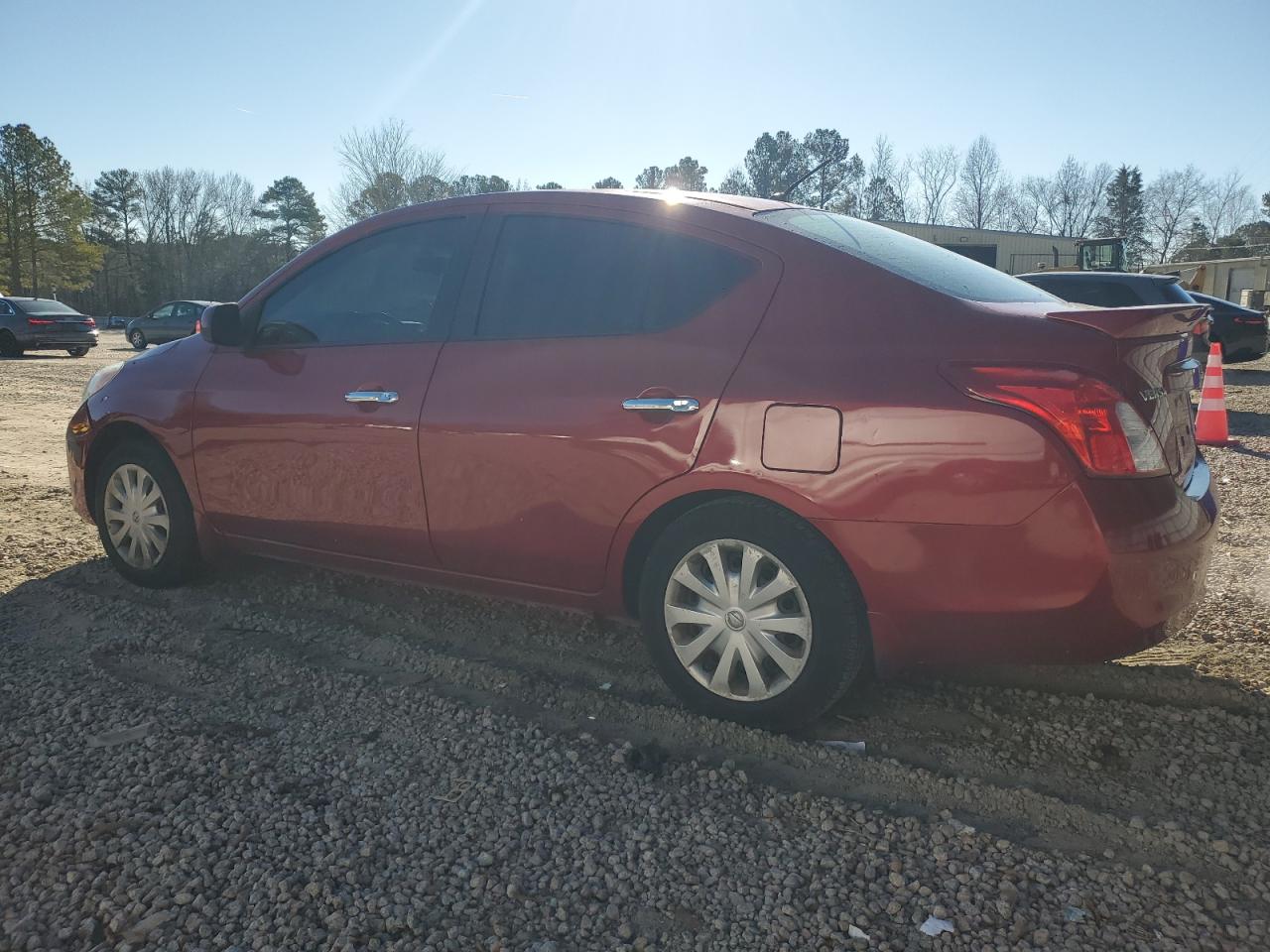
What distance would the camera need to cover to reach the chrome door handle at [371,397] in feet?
11.6

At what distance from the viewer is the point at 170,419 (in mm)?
4254

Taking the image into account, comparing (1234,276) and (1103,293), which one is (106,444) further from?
(1234,276)

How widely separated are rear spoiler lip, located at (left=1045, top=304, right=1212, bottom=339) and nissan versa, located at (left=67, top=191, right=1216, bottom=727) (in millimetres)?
10

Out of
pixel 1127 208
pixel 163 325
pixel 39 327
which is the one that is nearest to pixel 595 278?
pixel 39 327

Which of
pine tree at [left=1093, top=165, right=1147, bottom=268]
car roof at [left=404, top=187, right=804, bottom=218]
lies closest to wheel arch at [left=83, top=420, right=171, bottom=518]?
car roof at [left=404, top=187, right=804, bottom=218]

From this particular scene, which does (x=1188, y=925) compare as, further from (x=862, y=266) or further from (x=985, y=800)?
(x=862, y=266)

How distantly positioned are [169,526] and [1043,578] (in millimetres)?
3682

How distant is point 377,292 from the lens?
3.81 meters

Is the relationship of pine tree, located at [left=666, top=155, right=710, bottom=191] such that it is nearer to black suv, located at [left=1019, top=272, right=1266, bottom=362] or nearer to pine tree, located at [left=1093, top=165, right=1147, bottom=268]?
pine tree, located at [left=1093, top=165, right=1147, bottom=268]

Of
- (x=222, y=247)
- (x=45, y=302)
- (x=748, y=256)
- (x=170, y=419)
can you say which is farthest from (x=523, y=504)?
(x=222, y=247)

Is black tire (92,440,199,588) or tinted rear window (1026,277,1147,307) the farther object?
tinted rear window (1026,277,1147,307)

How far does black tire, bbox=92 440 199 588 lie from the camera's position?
431cm

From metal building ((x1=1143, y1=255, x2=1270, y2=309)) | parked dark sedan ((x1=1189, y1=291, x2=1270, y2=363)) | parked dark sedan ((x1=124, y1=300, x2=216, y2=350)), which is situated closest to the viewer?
parked dark sedan ((x1=1189, y1=291, x2=1270, y2=363))

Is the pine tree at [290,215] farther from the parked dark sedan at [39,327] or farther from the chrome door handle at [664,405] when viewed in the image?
the chrome door handle at [664,405]
